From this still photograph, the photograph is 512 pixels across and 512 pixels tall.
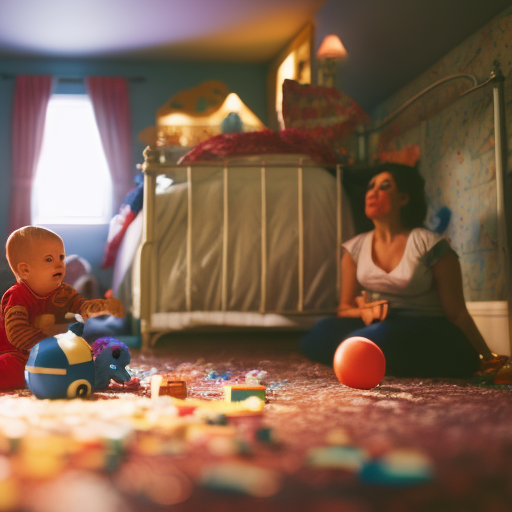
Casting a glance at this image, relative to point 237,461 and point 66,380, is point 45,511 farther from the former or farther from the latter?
point 66,380

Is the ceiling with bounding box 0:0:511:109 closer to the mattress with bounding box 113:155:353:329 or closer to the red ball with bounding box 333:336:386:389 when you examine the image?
the mattress with bounding box 113:155:353:329

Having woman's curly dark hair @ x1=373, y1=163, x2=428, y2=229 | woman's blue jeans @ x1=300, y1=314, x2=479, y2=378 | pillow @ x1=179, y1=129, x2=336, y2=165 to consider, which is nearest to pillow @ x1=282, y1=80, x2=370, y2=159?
pillow @ x1=179, y1=129, x2=336, y2=165

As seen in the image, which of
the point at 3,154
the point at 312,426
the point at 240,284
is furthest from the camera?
the point at 3,154

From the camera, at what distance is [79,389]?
1.24 meters

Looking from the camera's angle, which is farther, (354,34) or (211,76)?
(211,76)

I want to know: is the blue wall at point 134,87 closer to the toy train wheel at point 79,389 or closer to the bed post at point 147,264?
the bed post at point 147,264

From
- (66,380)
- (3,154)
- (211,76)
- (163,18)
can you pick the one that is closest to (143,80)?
(211,76)

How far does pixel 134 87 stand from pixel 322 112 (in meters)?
2.79

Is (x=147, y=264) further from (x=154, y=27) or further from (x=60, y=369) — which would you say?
(x=154, y=27)

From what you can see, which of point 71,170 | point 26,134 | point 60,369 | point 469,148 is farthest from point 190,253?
point 26,134

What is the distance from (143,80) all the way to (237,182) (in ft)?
10.1

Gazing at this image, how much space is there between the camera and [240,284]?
228 centimetres

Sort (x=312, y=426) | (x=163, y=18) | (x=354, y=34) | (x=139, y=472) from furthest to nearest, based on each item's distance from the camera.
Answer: (x=163, y=18) < (x=354, y=34) < (x=312, y=426) < (x=139, y=472)

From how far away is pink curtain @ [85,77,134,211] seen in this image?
486 centimetres
